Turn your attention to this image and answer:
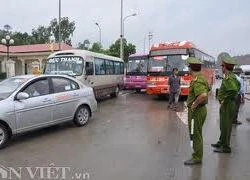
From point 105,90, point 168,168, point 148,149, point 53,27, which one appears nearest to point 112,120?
point 148,149

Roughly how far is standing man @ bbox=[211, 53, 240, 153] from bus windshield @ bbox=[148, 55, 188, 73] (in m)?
11.1

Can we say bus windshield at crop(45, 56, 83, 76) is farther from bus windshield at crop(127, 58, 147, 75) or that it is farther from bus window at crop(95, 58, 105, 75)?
bus windshield at crop(127, 58, 147, 75)

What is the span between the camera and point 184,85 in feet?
62.3

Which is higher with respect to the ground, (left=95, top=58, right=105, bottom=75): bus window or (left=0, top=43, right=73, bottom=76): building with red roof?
(left=0, top=43, right=73, bottom=76): building with red roof

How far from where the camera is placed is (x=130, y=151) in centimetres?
835

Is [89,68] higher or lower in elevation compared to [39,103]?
higher

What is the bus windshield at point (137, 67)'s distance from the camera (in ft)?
89.5

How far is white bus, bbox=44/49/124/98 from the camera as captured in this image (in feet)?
56.8

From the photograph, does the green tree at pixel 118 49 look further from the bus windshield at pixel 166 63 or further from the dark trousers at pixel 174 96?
the dark trousers at pixel 174 96

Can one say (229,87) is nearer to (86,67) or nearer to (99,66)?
(86,67)

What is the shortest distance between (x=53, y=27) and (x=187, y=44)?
251ft

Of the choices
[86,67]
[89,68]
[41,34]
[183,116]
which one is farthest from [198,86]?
[41,34]

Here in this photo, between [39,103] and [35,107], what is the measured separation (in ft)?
0.60

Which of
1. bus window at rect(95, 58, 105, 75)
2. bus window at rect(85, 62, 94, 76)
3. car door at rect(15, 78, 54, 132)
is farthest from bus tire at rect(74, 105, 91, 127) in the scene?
bus window at rect(95, 58, 105, 75)
